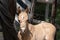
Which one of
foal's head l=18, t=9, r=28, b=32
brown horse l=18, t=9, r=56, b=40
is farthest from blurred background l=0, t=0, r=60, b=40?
foal's head l=18, t=9, r=28, b=32

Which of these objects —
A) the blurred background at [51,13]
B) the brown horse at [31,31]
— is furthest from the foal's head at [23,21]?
the blurred background at [51,13]

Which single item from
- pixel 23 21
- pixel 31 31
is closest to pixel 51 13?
pixel 31 31

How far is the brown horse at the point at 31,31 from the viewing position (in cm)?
377

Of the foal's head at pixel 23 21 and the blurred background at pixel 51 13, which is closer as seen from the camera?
the foal's head at pixel 23 21

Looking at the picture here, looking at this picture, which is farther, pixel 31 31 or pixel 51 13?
pixel 51 13

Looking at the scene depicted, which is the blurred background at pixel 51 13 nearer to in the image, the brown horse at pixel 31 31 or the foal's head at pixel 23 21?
the brown horse at pixel 31 31

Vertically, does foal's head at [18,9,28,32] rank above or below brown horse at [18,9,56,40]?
above

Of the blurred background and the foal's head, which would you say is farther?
the blurred background

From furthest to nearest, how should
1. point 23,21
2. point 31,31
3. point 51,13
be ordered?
point 51,13, point 31,31, point 23,21

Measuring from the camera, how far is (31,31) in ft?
13.4

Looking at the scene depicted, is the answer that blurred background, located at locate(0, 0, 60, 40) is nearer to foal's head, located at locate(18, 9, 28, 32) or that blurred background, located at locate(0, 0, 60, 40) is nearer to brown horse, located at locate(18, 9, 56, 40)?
brown horse, located at locate(18, 9, 56, 40)

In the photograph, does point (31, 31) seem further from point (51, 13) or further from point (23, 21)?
point (51, 13)

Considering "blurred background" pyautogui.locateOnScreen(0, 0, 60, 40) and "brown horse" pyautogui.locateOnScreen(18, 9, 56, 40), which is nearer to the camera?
"brown horse" pyautogui.locateOnScreen(18, 9, 56, 40)

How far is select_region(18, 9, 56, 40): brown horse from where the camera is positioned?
149 inches
